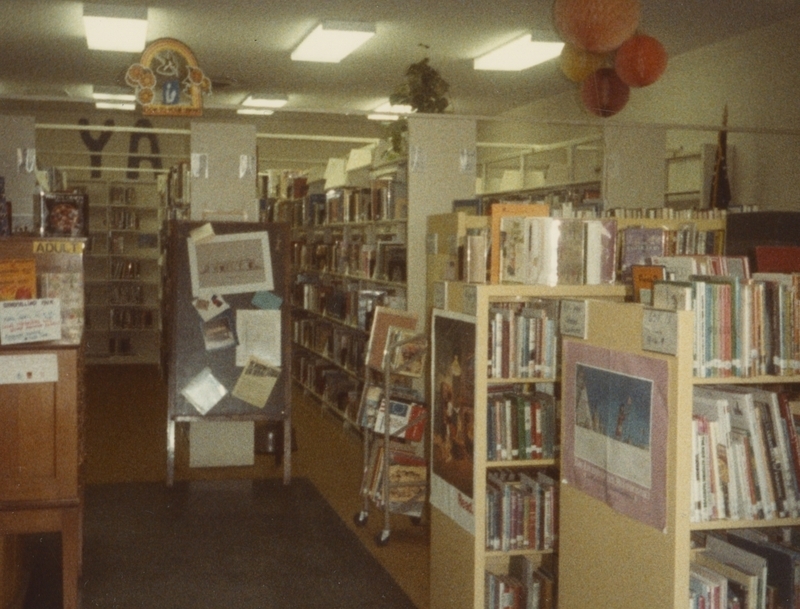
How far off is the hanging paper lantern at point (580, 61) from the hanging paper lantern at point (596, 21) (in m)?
0.82

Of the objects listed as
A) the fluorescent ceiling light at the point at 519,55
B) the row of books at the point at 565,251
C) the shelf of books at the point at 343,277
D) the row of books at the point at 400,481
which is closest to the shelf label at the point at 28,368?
the row of books at the point at 565,251

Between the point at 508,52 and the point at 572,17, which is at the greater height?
the point at 508,52

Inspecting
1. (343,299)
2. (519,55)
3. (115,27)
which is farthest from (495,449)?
(519,55)

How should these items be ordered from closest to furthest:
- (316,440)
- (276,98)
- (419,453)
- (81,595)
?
(81,595) → (419,453) → (316,440) → (276,98)

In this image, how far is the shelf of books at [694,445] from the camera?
2410 millimetres

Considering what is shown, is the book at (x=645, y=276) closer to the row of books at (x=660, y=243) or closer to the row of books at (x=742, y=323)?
the row of books at (x=660, y=243)

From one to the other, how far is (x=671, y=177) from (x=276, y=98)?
17.3ft

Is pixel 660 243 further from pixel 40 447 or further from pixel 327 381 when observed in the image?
pixel 327 381

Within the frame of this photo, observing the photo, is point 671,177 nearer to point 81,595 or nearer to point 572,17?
point 572,17

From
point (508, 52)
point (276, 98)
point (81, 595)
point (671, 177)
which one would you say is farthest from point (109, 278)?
point (81, 595)

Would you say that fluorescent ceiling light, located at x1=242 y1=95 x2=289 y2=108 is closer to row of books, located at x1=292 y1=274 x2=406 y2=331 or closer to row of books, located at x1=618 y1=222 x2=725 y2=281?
row of books, located at x1=292 y1=274 x2=406 y2=331

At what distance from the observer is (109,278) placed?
12.5m

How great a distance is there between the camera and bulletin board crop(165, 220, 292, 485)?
5871 millimetres

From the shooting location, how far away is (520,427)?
364 centimetres
